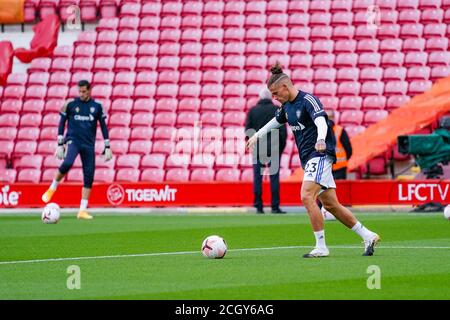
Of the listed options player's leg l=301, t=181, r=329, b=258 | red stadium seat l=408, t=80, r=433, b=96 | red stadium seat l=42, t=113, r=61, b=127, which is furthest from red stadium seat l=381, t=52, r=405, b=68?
player's leg l=301, t=181, r=329, b=258

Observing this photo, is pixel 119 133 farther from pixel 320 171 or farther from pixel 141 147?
pixel 320 171

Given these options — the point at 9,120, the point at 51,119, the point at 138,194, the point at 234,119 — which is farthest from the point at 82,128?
the point at 9,120

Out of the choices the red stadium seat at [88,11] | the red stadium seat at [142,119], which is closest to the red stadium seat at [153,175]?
the red stadium seat at [142,119]

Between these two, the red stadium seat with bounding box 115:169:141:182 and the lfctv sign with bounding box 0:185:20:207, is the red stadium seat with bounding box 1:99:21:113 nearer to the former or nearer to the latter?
the red stadium seat with bounding box 115:169:141:182

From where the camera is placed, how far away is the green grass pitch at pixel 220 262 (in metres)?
9.11

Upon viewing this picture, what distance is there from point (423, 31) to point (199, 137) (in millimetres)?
6507

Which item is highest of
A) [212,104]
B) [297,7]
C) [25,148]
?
[297,7]

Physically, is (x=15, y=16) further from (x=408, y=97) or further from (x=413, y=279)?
(x=413, y=279)

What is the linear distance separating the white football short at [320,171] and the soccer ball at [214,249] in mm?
1161

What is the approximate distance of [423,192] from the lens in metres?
23.8

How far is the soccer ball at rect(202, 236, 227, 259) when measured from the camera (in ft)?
39.9

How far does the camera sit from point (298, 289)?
922cm

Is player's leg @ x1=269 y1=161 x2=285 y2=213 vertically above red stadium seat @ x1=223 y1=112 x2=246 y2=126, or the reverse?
red stadium seat @ x1=223 y1=112 x2=246 y2=126

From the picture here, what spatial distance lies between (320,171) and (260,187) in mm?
11286
